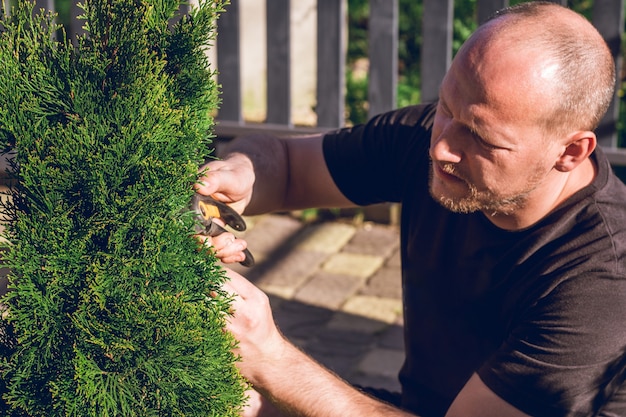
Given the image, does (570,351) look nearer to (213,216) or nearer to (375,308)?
(213,216)

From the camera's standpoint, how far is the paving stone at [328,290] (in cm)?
487

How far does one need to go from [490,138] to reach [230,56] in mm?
3266

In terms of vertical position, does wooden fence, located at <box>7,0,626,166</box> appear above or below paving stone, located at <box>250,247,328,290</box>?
above

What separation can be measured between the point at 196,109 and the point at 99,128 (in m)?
0.23

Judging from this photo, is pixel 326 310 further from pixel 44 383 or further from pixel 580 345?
pixel 44 383

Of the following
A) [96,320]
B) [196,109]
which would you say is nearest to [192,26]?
[196,109]

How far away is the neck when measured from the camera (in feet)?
7.95

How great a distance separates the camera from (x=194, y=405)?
1922 millimetres

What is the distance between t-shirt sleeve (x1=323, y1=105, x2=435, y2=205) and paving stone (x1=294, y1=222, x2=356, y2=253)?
246 cm

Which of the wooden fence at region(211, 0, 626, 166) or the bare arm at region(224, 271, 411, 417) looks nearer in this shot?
the bare arm at region(224, 271, 411, 417)

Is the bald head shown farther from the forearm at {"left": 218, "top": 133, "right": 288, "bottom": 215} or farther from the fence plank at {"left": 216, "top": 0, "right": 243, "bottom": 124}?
the fence plank at {"left": 216, "top": 0, "right": 243, "bottom": 124}

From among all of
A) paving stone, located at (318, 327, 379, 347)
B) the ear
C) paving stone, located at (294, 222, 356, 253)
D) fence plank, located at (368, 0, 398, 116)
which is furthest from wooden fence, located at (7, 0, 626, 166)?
the ear

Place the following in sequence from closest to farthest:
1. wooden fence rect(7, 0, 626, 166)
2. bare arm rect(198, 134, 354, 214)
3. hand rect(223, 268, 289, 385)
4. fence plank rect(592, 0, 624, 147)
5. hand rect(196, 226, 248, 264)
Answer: hand rect(196, 226, 248, 264)
hand rect(223, 268, 289, 385)
bare arm rect(198, 134, 354, 214)
fence plank rect(592, 0, 624, 147)
wooden fence rect(7, 0, 626, 166)

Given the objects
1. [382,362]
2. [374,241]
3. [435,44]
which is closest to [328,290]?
[374,241]
